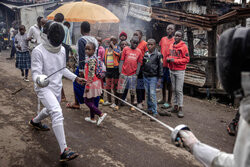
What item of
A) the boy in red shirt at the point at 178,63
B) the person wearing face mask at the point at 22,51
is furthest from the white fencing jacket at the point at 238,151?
the person wearing face mask at the point at 22,51

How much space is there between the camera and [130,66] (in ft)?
18.6

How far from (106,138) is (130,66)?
87.2 inches

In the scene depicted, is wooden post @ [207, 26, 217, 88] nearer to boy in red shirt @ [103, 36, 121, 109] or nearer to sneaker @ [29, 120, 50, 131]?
boy in red shirt @ [103, 36, 121, 109]

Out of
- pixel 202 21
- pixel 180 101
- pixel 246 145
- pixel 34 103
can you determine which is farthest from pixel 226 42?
pixel 202 21

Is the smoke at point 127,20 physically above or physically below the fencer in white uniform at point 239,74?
above

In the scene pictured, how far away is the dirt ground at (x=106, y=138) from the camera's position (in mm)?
3350

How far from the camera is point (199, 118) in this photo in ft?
19.0

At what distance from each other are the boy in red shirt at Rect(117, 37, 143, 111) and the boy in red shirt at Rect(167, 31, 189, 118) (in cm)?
84

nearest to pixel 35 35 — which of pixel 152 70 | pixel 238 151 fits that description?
pixel 152 70

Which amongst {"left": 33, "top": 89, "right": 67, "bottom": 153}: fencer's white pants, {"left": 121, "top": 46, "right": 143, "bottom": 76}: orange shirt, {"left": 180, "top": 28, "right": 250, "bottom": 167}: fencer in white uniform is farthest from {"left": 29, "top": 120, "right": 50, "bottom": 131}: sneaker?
{"left": 180, "top": 28, "right": 250, "bottom": 167}: fencer in white uniform

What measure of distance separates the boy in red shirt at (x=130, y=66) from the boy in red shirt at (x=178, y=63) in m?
0.84

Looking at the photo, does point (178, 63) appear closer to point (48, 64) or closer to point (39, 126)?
point (48, 64)

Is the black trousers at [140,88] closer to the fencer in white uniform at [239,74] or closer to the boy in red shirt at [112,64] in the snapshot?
the boy in red shirt at [112,64]

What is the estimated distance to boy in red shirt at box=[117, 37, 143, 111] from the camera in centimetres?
564
